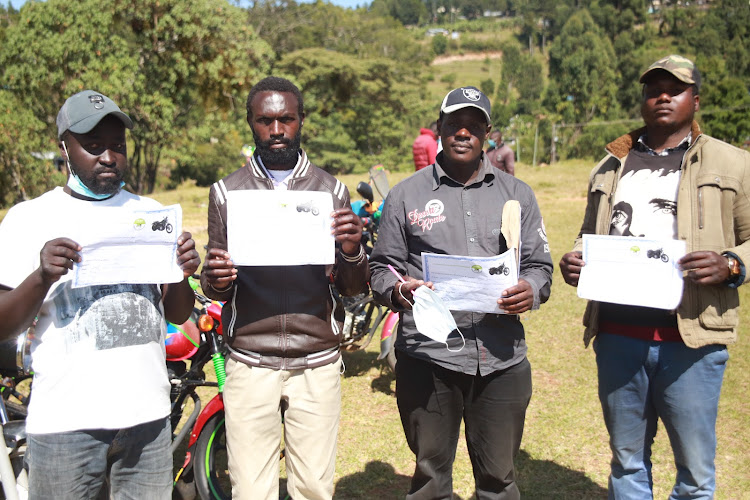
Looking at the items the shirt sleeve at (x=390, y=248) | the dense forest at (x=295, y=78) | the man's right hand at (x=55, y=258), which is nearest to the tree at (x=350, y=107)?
the dense forest at (x=295, y=78)

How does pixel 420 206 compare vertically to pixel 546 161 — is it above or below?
above

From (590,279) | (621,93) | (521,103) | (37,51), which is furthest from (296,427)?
(521,103)

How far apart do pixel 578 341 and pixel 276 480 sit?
433cm

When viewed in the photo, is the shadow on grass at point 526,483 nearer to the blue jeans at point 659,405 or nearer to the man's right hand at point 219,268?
the blue jeans at point 659,405

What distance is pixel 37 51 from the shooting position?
17875 millimetres

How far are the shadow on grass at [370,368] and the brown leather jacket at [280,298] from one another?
2679 millimetres

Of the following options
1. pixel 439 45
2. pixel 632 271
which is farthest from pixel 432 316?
pixel 439 45

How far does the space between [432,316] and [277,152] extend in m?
0.91

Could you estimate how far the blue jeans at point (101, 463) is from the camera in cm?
202

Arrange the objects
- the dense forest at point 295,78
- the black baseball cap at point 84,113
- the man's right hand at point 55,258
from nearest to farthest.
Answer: the man's right hand at point 55,258
the black baseball cap at point 84,113
the dense forest at point 295,78

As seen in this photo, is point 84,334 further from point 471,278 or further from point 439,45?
point 439,45

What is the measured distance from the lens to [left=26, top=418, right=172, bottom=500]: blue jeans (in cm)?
202

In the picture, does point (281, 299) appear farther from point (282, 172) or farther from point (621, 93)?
point (621, 93)

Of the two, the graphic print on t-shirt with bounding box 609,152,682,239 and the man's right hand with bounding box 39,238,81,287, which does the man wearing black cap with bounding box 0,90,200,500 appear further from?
the graphic print on t-shirt with bounding box 609,152,682,239
